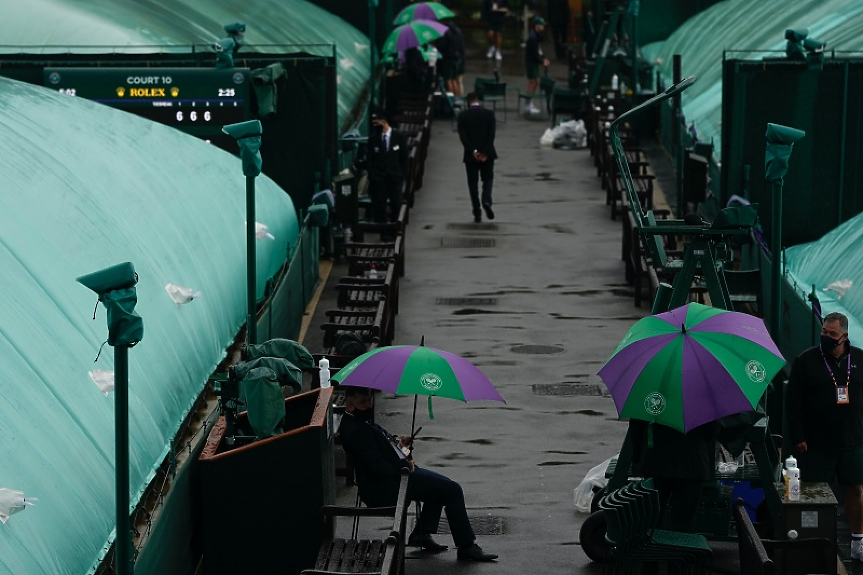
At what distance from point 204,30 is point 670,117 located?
8.87 m

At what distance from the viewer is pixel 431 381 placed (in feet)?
40.8

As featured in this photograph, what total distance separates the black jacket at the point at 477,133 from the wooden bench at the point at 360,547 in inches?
556

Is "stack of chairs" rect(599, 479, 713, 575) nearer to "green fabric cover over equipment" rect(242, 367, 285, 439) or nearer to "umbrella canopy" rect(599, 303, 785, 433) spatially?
"umbrella canopy" rect(599, 303, 785, 433)

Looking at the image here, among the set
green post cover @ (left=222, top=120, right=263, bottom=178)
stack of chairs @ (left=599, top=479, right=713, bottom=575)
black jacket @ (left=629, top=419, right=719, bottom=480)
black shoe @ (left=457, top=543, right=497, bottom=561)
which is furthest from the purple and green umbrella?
green post cover @ (left=222, top=120, right=263, bottom=178)

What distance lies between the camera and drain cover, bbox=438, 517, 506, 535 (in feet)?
45.1

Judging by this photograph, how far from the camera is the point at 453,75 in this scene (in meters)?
39.6

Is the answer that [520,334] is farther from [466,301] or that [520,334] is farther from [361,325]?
[361,325]

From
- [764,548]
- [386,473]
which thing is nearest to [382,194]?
[386,473]

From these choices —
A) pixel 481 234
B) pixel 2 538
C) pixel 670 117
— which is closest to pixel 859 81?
pixel 481 234

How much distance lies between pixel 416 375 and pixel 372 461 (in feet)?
2.35

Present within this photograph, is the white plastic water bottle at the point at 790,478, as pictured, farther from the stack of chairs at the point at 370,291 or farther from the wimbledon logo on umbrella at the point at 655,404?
the stack of chairs at the point at 370,291

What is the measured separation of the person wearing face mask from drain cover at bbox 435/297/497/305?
31.4 ft

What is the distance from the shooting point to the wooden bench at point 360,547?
11.3 m

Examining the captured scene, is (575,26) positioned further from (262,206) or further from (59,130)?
(59,130)
